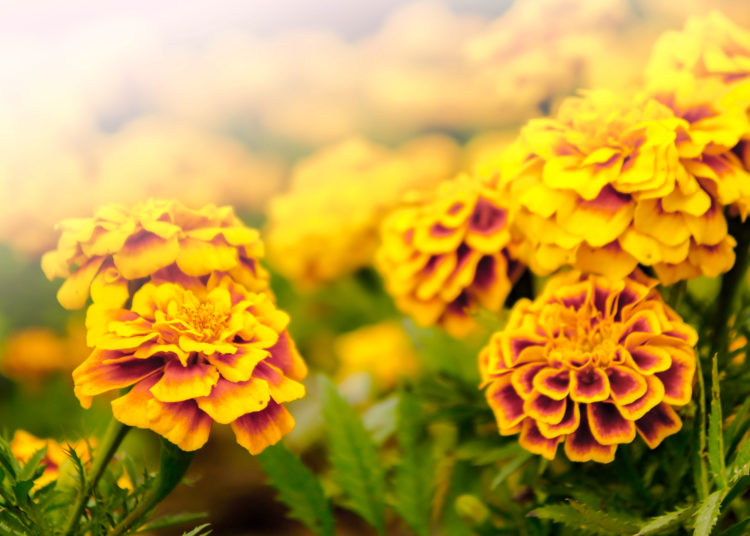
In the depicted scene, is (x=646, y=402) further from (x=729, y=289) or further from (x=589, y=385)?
(x=729, y=289)

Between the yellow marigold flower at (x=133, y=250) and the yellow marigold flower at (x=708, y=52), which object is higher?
the yellow marigold flower at (x=708, y=52)

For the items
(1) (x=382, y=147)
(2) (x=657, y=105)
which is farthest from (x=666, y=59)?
(1) (x=382, y=147)

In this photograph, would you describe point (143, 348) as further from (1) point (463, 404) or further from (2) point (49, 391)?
(2) point (49, 391)

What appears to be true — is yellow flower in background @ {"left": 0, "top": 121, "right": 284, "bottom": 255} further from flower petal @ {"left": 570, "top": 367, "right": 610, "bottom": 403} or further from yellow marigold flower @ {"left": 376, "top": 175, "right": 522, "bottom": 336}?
flower petal @ {"left": 570, "top": 367, "right": 610, "bottom": 403}

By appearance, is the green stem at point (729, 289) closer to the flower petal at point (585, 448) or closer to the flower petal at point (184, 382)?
the flower petal at point (585, 448)

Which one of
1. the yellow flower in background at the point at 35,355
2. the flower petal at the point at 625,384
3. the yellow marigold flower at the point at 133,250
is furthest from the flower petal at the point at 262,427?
the yellow flower in background at the point at 35,355

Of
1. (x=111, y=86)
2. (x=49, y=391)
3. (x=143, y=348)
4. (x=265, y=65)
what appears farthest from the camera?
(x=265, y=65)

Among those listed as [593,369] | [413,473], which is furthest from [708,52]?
[413,473]
